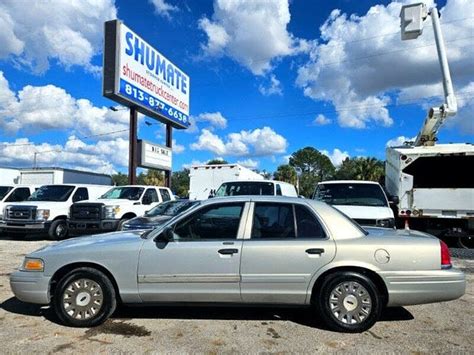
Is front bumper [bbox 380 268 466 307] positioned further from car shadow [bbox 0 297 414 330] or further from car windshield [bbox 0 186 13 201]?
car windshield [bbox 0 186 13 201]

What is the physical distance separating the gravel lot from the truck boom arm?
8999 mm

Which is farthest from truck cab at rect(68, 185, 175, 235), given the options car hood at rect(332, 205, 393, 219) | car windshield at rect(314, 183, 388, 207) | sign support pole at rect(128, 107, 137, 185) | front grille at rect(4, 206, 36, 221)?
car hood at rect(332, 205, 393, 219)

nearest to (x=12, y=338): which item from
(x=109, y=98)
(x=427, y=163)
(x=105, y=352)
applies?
(x=105, y=352)

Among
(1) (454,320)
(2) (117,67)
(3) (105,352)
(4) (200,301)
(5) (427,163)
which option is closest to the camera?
(3) (105,352)

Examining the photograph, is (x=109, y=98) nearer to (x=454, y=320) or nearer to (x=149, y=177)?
(x=454, y=320)

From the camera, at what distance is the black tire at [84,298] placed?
4.87m

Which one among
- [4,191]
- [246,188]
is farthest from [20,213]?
[246,188]

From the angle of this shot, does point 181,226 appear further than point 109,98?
No

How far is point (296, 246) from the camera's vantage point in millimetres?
4820

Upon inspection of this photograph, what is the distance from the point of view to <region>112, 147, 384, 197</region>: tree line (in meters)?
60.2

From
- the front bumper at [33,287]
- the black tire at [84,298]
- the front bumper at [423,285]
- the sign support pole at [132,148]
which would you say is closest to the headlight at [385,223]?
the front bumper at [423,285]

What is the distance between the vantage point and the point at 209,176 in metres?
18.8

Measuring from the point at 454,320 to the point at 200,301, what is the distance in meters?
3.22

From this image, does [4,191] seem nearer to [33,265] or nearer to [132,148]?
[132,148]
